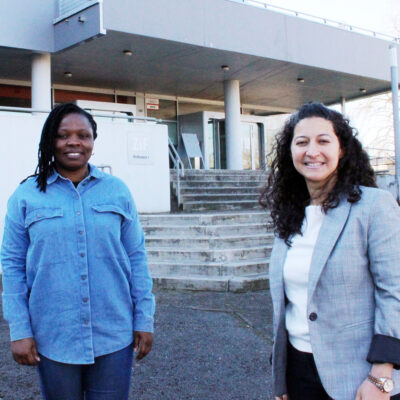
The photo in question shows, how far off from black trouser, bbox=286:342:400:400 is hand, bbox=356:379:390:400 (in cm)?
17

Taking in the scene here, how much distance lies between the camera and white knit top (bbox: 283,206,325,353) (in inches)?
72.6

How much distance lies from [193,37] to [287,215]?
415 inches

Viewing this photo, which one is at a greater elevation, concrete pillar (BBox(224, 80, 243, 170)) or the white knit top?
concrete pillar (BBox(224, 80, 243, 170))

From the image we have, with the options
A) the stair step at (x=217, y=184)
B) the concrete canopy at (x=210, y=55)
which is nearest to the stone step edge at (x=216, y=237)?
the stair step at (x=217, y=184)

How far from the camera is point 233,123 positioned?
619 inches

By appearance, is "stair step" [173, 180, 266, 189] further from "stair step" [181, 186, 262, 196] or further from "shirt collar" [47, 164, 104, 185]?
"shirt collar" [47, 164, 104, 185]

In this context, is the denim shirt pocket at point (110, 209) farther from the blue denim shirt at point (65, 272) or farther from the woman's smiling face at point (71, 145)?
the woman's smiling face at point (71, 145)

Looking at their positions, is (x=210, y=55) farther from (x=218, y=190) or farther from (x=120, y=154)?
(x=120, y=154)

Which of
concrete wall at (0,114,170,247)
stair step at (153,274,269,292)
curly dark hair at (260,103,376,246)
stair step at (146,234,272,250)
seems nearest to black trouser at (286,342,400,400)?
curly dark hair at (260,103,376,246)

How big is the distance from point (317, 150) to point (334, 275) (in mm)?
481

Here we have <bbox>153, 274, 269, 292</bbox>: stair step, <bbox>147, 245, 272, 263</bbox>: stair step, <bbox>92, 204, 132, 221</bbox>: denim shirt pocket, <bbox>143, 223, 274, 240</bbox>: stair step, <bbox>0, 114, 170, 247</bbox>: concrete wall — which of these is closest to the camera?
<bbox>92, 204, 132, 221</bbox>: denim shirt pocket

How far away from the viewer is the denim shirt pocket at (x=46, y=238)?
2049mm

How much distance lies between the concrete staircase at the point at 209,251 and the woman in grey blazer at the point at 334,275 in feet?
15.9

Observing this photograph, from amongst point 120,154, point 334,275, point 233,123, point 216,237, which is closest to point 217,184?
point 120,154
